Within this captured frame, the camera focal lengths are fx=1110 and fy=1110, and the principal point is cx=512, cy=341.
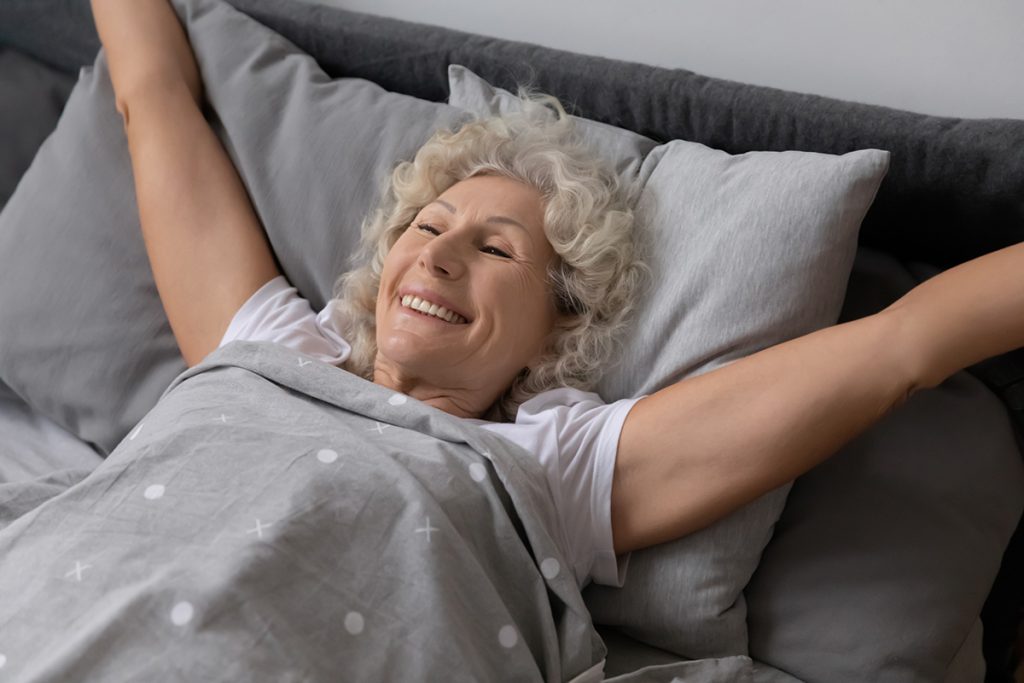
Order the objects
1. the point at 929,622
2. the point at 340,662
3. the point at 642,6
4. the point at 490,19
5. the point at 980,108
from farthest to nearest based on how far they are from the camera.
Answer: the point at 490,19 → the point at 642,6 → the point at 980,108 → the point at 929,622 → the point at 340,662

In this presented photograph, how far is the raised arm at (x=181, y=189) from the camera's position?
1574 millimetres

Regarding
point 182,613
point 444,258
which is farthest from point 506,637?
point 444,258

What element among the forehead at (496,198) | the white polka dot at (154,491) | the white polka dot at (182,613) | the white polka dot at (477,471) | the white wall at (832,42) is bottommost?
the white polka dot at (182,613)

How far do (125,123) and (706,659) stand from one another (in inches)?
47.0

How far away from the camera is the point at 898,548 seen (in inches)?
51.0

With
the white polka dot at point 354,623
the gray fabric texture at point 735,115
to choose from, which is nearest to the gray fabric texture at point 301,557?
the white polka dot at point 354,623

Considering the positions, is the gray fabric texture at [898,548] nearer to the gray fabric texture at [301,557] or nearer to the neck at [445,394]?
the gray fabric texture at [301,557]

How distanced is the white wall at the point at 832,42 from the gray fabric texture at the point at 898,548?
431mm

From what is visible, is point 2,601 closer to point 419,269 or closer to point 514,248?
point 419,269

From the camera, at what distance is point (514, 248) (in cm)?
141

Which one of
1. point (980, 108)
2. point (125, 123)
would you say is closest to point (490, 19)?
point (125, 123)

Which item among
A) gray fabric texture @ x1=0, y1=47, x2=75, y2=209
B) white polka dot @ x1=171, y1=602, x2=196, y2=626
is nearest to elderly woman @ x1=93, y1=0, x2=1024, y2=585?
gray fabric texture @ x1=0, y1=47, x2=75, y2=209

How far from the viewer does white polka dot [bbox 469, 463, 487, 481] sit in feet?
4.13

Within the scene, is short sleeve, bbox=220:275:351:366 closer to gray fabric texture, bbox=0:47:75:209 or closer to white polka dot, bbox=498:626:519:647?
white polka dot, bbox=498:626:519:647
